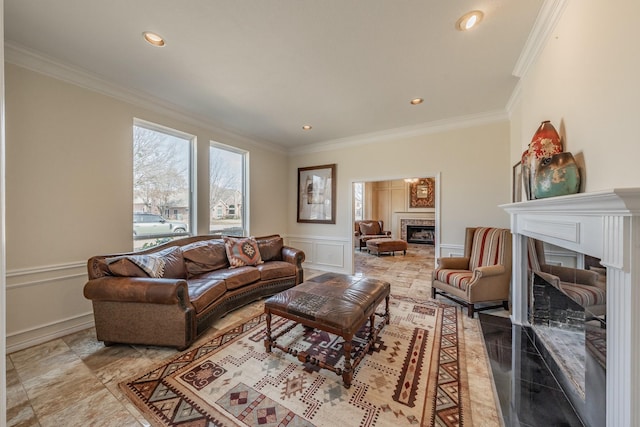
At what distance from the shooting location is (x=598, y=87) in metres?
1.25

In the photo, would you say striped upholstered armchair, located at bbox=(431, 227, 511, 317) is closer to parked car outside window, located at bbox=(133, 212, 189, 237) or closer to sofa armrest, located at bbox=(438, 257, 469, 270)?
sofa armrest, located at bbox=(438, 257, 469, 270)

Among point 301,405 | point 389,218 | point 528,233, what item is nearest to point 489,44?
point 528,233

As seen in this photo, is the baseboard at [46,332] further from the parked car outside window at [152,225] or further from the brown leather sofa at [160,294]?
the parked car outside window at [152,225]

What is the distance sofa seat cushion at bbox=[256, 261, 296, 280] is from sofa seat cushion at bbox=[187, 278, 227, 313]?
65cm

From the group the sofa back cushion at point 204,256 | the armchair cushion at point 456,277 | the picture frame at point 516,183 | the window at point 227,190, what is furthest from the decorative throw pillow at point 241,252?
the picture frame at point 516,183

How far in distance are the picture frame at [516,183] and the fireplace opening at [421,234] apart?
5449 millimetres

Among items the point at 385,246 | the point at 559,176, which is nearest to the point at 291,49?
the point at 559,176

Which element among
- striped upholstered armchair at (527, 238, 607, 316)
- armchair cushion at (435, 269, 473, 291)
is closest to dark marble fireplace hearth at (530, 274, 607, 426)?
striped upholstered armchair at (527, 238, 607, 316)

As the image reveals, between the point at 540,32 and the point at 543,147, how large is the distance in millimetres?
1014

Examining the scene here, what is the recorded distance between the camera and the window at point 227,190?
3998mm

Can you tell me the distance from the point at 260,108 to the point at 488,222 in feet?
12.4

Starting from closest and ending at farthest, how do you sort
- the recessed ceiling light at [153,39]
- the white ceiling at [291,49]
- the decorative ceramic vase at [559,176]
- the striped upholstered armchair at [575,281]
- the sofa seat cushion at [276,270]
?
1. the striped upholstered armchair at [575,281]
2. the decorative ceramic vase at [559,176]
3. the white ceiling at [291,49]
4. the recessed ceiling light at [153,39]
5. the sofa seat cushion at [276,270]

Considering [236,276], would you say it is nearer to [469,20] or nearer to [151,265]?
[151,265]

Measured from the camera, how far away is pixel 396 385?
169 centimetres
